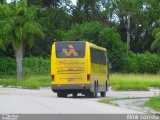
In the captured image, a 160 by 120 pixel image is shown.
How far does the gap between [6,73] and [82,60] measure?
41108 millimetres

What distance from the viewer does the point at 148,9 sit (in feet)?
305

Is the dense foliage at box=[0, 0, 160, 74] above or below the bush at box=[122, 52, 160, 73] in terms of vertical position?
above

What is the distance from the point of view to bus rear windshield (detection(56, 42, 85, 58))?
3453 centimetres

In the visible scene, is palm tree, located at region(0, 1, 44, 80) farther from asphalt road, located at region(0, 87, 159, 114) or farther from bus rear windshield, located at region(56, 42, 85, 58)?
asphalt road, located at region(0, 87, 159, 114)

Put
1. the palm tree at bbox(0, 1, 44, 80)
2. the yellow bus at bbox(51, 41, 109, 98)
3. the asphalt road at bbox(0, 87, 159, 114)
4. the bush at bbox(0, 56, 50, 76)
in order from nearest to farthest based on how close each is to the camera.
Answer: the asphalt road at bbox(0, 87, 159, 114)
the yellow bus at bbox(51, 41, 109, 98)
the palm tree at bbox(0, 1, 44, 80)
the bush at bbox(0, 56, 50, 76)

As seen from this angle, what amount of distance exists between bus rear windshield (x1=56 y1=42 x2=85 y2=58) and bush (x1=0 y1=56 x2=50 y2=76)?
38.3 metres

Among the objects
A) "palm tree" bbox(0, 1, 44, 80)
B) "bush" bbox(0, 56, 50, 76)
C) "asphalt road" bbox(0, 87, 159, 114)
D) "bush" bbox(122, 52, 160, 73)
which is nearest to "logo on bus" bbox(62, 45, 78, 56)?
"asphalt road" bbox(0, 87, 159, 114)

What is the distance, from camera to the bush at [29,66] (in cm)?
7356

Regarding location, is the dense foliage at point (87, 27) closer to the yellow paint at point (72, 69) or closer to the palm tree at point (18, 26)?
the palm tree at point (18, 26)

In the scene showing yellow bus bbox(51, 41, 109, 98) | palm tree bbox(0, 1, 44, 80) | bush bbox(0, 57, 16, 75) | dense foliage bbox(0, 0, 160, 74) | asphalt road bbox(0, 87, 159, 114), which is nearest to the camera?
asphalt road bbox(0, 87, 159, 114)

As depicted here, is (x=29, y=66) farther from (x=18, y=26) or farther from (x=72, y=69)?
(x=72, y=69)

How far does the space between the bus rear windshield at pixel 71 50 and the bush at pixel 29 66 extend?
38347 millimetres

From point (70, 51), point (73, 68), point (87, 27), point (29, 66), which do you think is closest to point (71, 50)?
point (70, 51)

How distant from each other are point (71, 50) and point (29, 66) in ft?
130
